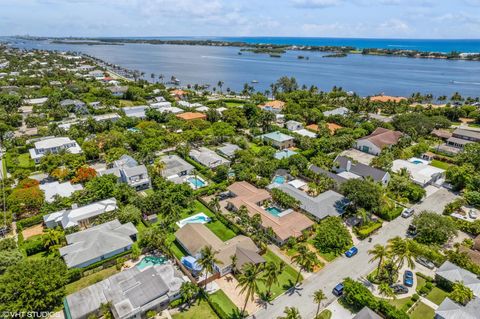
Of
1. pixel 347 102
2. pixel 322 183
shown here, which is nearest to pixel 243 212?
pixel 322 183

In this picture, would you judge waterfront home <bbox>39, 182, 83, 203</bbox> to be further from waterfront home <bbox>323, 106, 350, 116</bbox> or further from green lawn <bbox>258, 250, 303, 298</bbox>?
waterfront home <bbox>323, 106, 350, 116</bbox>

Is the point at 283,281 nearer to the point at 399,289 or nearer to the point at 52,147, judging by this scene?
the point at 399,289

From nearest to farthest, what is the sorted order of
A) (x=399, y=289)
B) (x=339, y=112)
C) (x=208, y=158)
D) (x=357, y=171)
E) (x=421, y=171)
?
(x=399, y=289) < (x=357, y=171) < (x=421, y=171) < (x=208, y=158) < (x=339, y=112)

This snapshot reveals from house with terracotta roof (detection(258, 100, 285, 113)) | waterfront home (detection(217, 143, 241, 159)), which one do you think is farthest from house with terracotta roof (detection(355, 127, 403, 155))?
house with terracotta roof (detection(258, 100, 285, 113))

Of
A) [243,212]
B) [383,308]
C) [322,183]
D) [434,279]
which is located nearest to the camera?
[383,308]

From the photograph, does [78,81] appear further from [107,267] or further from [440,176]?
[440,176]

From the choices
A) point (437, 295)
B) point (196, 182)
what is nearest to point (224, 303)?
point (437, 295)
